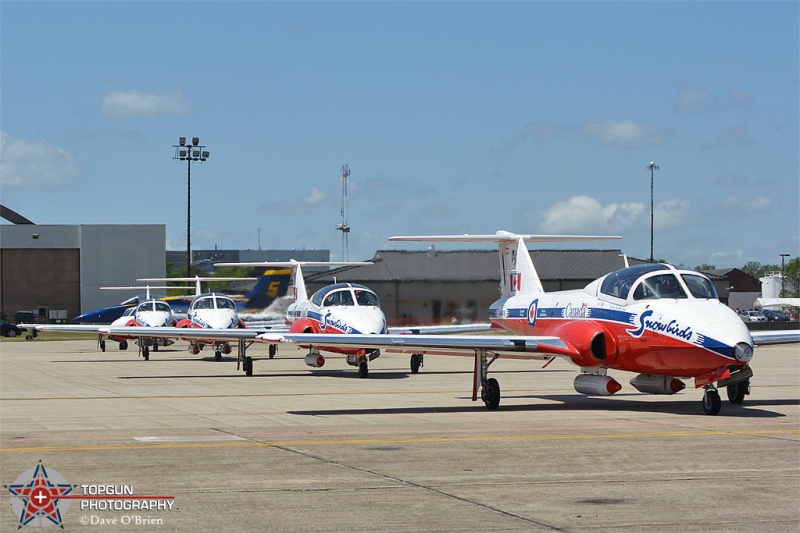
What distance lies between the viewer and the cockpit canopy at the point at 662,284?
17328mm

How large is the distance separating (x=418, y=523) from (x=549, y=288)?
69325 millimetres

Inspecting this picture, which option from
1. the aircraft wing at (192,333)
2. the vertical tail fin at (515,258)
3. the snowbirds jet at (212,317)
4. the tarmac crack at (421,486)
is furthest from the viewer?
the snowbirds jet at (212,317)

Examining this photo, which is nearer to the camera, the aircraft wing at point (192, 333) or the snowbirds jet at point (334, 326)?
the snowbirds jet at point (334, 326)

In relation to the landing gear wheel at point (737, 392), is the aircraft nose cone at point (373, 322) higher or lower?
higher

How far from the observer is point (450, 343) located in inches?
691

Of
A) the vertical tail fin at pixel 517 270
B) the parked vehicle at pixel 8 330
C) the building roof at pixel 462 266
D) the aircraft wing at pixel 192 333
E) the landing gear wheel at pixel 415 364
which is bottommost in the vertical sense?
the parked vehicle at pixel 8 330

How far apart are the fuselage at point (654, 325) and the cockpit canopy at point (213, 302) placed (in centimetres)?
2011

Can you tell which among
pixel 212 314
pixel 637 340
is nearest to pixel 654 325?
pixel 637 340

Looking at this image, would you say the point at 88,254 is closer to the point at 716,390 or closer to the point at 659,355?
the point at 659,355

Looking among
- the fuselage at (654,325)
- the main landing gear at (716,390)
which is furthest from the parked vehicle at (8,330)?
the main landing gear at (716,390)

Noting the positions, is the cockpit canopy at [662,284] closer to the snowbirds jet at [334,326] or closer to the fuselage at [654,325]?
the fuselage at [654,325]

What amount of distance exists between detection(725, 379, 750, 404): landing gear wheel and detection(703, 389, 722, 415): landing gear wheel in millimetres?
1830

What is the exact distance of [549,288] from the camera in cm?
7694

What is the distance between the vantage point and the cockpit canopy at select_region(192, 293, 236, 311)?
37500 mm
